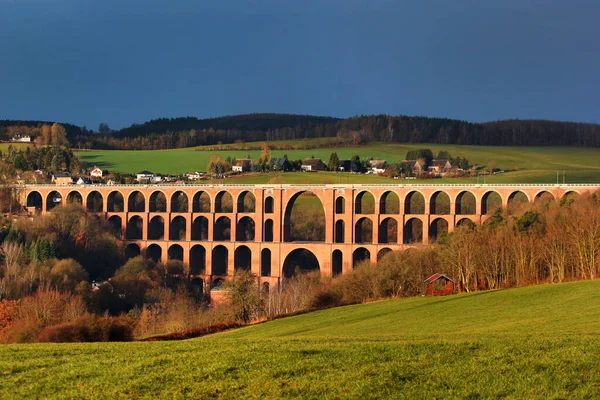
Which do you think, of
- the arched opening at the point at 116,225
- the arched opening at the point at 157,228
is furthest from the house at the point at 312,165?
the arched opening at the point at 116,225

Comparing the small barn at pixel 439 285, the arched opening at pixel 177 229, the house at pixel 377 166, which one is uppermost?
the house at pixel 377 166

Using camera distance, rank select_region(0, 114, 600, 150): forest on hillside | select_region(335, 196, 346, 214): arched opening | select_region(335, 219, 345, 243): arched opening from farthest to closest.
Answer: select_region(0, 114, 600, 150): forest on hillside < select_region(335, 196, 346, 214): arched opening < select_region(335, 219, 345, 243): arched opening

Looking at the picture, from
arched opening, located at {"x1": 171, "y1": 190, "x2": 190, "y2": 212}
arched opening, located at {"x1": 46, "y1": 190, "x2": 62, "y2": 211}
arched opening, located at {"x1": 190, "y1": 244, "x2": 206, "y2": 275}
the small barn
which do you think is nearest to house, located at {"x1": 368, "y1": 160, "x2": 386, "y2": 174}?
arched opening, located at {"x1": 171, "y1": 190, "x2": 190, "y2": 212}

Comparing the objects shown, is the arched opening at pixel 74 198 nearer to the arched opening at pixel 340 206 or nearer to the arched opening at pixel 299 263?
the arched opening at pixel 299 263

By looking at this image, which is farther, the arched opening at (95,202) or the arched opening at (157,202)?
the arched opening at (95,202)

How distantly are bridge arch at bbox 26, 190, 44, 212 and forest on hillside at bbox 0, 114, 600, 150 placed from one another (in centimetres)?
4283

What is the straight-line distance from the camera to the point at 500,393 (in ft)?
38.2

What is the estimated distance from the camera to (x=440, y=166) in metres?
101

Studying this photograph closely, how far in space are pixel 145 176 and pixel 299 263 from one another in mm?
34568

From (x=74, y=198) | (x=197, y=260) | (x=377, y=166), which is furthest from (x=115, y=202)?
(x=377, y=166)

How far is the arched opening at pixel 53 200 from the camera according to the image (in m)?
86.2

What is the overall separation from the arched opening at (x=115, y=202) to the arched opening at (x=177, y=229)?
21.3 feet

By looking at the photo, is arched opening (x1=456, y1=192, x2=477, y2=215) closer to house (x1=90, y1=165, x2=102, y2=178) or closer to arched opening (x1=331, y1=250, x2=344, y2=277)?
arched opening (x1=331, y1=250, x2=344, y2=277)

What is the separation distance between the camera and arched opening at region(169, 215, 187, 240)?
261 feet
